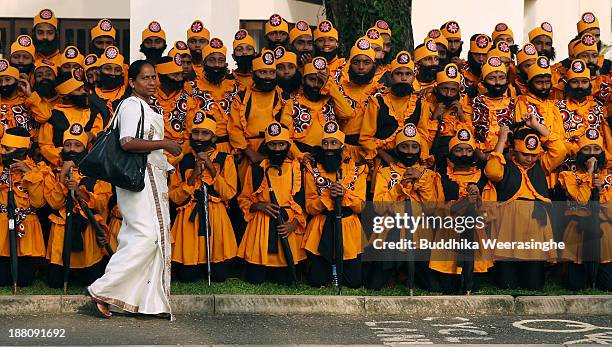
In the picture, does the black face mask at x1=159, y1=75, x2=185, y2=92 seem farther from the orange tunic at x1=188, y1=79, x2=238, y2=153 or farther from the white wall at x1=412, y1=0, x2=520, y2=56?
the white wall at x1=412, y1=0, x2=520, y2=56

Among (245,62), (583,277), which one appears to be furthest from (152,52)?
(583,277)

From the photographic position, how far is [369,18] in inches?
555

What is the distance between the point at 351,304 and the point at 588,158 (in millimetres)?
2677

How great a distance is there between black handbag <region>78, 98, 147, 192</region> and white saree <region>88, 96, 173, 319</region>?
3.7 inches

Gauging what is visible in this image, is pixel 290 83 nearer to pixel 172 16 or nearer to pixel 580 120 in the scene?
pixel 580 120

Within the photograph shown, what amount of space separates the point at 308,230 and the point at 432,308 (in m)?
1.40

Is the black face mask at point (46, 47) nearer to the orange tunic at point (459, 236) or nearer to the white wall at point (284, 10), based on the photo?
the orange tunic at point (459, 236)

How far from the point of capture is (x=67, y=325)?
32.8ft

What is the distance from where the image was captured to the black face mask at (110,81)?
38.4 ft

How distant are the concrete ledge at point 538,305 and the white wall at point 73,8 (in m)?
8.74

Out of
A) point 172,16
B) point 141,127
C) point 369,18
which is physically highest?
point 172,16

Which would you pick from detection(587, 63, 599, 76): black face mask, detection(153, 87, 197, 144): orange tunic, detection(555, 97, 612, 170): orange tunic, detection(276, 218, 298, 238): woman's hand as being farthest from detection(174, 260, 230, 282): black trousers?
detection(587, 63, 599, 76): black face mask

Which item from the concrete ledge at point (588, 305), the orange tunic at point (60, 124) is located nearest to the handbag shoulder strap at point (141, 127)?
the orange tunic at point (60, 124)

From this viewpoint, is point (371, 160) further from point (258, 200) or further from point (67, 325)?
point (67, 325)
